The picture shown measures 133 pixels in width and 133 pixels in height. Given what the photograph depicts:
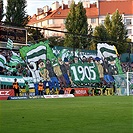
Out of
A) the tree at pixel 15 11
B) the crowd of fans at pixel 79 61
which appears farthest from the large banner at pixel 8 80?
the tree at pixel 15 11

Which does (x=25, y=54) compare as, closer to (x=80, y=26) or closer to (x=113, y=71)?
(x=113, y=71)

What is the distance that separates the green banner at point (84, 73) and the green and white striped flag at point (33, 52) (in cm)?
427

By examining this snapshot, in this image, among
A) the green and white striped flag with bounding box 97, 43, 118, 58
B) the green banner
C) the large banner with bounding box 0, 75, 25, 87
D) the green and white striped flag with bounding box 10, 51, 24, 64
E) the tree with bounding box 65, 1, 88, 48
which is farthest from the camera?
the tree with bounding box 65, 1, 88, 48

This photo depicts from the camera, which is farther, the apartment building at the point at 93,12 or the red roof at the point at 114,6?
the red roof at the point at 114,6

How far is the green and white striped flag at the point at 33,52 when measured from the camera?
4759cm

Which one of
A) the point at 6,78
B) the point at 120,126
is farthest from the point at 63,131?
the point at 6,78

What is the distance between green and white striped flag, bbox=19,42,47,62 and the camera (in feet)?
156

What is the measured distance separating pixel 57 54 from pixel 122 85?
27.6 feet

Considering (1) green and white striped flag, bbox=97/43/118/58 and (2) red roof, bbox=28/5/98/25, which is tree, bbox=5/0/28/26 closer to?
(1) green and white striped flag, bbox=97/43/118/58

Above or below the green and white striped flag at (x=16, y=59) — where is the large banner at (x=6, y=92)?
below

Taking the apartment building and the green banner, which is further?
the apartment building

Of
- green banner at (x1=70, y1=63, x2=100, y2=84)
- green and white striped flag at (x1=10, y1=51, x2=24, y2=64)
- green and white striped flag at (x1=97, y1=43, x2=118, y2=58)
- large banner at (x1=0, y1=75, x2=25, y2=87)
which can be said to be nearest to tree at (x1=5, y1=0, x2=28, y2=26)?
green and white striped flag at (x1=97, y1=43, x2=118, y2=58)

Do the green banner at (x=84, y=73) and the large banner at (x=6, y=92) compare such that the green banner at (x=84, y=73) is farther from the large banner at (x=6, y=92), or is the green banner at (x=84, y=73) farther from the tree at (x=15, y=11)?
the large banner at (x=6, y=92)

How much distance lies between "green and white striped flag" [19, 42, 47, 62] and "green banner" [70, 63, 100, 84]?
4.27 meters
